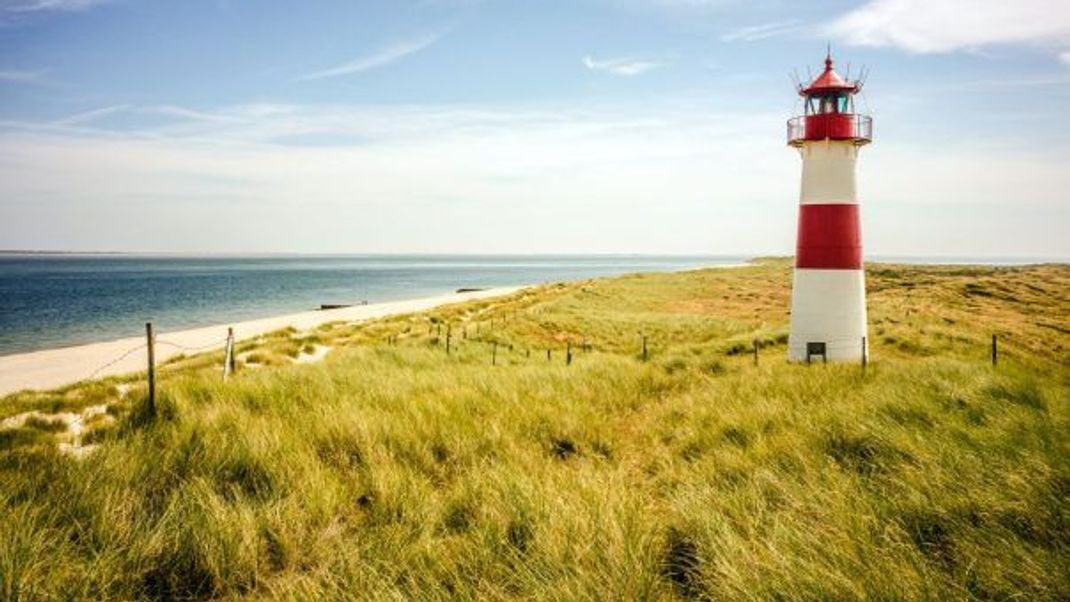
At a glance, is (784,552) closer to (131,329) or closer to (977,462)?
(977,462)

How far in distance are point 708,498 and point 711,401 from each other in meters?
4.19

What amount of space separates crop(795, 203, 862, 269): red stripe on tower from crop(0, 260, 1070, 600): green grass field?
472 centimetres

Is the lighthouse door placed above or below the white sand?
above

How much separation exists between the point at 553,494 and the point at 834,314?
11.3 metres

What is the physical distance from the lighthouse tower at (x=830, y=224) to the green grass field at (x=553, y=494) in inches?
173

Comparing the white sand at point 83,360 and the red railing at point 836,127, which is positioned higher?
the red railing at point 836,127

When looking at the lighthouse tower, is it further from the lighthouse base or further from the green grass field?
the green grass field

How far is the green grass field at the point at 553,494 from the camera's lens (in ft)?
11.2

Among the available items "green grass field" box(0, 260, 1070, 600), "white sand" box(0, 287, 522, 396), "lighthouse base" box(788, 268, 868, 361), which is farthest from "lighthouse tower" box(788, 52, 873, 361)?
"white sand" box(0, 287, 522, 396)

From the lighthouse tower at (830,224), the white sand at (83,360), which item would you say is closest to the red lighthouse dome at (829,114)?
the lighthouse tower at (830,224)

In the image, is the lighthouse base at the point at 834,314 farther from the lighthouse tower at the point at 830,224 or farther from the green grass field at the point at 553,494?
the green grass field at the point at 553,494

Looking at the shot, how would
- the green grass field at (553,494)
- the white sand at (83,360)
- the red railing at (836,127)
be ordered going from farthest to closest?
the white sand at (83,360) < the red railing at (836,127) < the green grass field at (553,494)

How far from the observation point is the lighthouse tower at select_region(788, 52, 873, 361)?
529 inches

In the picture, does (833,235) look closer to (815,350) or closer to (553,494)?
(815,350)
